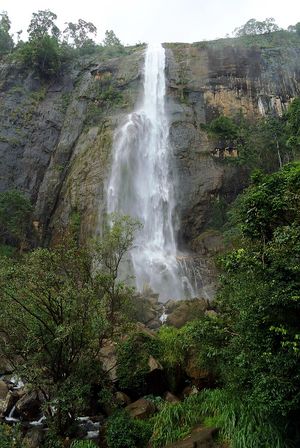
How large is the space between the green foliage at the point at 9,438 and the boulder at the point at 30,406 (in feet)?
15.9

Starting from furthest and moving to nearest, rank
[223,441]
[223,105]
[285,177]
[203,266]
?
[223,105] < [203,266] < [285,177] < [223,441]

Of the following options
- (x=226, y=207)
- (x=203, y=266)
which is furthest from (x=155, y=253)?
(x=226, y=207)

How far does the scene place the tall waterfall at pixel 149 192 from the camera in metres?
25.7

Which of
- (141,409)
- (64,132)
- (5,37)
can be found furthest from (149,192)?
(5,37)

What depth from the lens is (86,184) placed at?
30719mm

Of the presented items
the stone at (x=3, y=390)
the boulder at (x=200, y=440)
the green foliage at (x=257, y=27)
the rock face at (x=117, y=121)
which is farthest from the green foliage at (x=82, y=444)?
the green foliage at (x=257, y=27)

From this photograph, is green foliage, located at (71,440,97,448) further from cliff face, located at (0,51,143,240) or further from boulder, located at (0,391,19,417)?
cliff face, located at (0,51,143,240)

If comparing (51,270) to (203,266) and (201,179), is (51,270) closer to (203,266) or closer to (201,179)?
(203,266)

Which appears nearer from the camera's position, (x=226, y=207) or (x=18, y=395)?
(x=18, y=395)

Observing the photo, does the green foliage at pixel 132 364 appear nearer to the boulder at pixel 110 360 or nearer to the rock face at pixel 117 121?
the boulder at pixel 110 360

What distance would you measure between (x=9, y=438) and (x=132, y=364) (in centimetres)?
458

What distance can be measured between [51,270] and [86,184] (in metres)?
20.8

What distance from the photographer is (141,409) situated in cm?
1078

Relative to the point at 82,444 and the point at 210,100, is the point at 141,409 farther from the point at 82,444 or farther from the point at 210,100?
the point at 210,100
